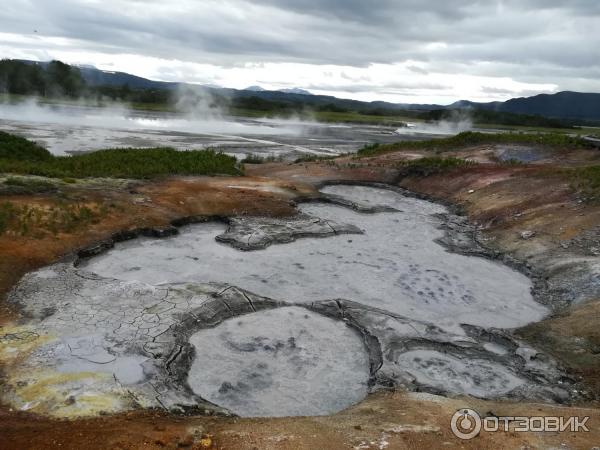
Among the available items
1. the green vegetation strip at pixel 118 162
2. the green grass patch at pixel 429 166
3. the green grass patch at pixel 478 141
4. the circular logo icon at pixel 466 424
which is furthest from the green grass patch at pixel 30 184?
the green grass patch at pixel 478 141

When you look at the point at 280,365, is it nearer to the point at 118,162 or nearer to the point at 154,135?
the point at 118,162

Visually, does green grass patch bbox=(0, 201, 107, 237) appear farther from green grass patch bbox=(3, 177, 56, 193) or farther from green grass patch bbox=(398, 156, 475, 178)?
green grass patch bbox=(398, 156, 475, 178)

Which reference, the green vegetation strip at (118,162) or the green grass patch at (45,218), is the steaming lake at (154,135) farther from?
the green grass patch at (45,218)

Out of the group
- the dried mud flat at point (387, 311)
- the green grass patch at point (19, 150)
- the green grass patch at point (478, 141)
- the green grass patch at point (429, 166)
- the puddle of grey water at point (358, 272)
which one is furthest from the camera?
the green grass patch at point (478, 141)

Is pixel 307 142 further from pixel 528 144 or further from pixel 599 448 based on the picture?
pixel 599 448

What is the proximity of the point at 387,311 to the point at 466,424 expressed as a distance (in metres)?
4.99

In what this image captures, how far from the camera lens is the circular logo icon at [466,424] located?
6.81 meters

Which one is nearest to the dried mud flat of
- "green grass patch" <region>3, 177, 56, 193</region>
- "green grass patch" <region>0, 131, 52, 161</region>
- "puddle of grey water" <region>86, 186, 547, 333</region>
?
"puddle of grey water" <region>86, 186, 547, 333</region>

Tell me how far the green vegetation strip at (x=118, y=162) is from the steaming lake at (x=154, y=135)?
9.33 meters

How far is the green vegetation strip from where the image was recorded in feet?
73.7

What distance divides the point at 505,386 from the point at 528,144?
1106 inches

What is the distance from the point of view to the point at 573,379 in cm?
932

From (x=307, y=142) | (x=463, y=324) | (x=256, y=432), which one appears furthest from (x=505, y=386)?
(x=307, y=142)

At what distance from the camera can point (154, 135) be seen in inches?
1896
